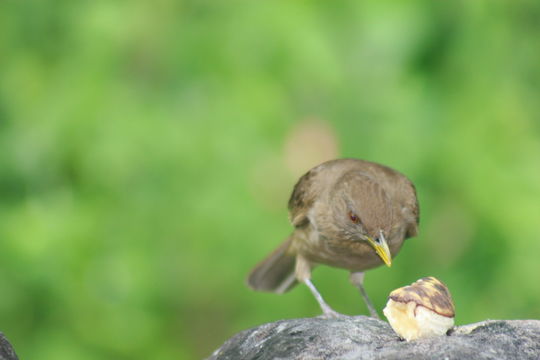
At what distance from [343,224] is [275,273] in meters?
0.87

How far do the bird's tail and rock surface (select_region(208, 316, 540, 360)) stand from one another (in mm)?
2353

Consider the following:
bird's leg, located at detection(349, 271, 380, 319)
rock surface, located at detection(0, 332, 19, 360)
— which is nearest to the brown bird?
bird's leg, located at detection(349, 271, 380, 319)

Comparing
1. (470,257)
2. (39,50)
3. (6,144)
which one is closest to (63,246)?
(6,144)

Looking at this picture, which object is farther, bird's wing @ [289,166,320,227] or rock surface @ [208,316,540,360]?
bird's wing @ [289,166,320,227]

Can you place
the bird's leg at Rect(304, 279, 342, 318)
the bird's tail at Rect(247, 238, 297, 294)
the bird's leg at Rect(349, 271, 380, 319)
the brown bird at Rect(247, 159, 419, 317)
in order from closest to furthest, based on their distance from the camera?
the brown bird at Rect(247, 159, 419, 317)
the bird's leg at Rect(304, 279, 342, 318)
the bird's leg at Rect(349, 271, 380, 319)
the bird's tail at Rect(247, 238, 297, 294)

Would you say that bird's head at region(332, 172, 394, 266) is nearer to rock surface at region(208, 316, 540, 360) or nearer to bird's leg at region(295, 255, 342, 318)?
bird's leg at region(295, 255, 342, 318)

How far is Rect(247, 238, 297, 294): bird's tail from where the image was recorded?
6418mm

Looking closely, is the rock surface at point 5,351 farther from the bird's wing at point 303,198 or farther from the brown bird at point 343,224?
the bird's wing at point 303,198

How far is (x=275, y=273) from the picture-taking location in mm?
6457

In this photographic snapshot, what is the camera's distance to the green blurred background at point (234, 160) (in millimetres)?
6566

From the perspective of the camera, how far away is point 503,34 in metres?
7.10

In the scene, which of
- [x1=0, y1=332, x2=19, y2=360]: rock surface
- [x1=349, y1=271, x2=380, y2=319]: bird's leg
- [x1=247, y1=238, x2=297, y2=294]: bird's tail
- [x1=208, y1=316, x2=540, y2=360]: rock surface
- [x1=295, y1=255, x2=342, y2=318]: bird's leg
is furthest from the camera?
[x1=247, y1=238, x2=297, y2=294]: bird's tail

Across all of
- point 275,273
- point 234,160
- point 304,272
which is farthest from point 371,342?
point 234,160

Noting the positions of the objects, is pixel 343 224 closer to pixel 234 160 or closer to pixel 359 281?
pixel 359 281
